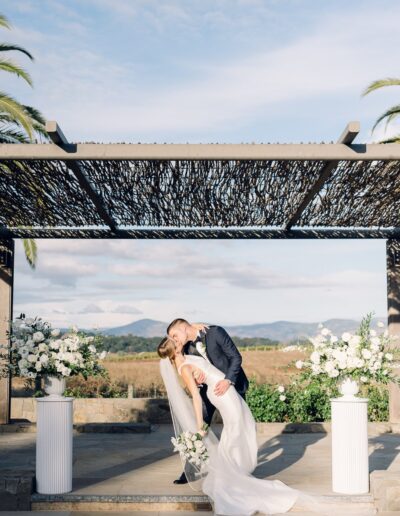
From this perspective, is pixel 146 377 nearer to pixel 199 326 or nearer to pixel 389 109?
pixel 389 109

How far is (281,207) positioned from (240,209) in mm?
563

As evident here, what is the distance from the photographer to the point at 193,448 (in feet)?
25.2

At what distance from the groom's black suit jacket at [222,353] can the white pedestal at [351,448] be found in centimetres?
106

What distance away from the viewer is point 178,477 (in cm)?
867

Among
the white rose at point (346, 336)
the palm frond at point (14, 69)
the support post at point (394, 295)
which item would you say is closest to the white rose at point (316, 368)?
the white rose at point (346, 336)

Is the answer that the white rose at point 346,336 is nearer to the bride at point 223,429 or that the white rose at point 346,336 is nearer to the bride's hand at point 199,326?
the bride at point 223,429

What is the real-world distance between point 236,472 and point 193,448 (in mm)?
462

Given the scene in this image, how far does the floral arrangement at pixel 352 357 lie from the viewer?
775 cm

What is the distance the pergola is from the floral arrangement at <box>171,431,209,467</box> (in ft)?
8.74

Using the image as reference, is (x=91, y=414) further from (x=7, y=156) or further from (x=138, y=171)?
(x=7, y=156)

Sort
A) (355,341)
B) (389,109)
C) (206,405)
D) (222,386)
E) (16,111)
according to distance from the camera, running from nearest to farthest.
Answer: (355,341) → (222,386) → (206,405) → (16,111) → (389,109)

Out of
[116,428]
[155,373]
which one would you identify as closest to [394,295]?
[116,428]

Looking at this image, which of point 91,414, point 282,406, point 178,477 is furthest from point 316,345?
point 91,414

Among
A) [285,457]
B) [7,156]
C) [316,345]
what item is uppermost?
[7,156]
